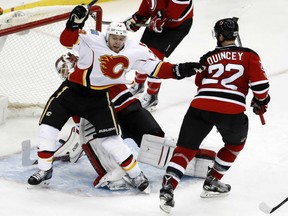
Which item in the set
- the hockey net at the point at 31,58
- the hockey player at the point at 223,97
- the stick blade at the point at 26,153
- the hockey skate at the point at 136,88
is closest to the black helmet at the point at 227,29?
the hockey player at the point at 223,97

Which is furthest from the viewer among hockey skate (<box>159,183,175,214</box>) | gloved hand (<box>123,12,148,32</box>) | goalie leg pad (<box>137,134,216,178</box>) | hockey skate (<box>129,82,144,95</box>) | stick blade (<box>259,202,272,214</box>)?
hockey skate (<box>129,82,144,95</box>)

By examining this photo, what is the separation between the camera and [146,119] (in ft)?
13.6

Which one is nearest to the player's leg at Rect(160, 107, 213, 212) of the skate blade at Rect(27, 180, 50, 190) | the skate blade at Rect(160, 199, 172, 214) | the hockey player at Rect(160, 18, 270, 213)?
the hockey player at Rect(160, 18, 270, 213)

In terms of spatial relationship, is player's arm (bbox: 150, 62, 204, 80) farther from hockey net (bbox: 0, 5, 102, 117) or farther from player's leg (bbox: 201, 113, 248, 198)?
hockey net (bbox: 0, 5, 102, 117)

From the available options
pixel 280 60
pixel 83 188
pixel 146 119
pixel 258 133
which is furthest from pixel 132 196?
pixel 280 60

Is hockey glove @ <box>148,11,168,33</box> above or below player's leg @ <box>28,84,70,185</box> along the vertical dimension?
above

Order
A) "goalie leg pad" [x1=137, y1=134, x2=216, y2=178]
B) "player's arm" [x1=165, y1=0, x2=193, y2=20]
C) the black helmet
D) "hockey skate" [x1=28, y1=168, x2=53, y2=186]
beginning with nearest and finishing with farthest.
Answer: the black helmet
"hockey skate" [x1=28, y1=168, x2=53, y2=186]
"goalie leg pad" [x1=137, y1=134, x2=216, y2=178]
"player's arm" [x1=165, y1=0, x2=193, y2=20]

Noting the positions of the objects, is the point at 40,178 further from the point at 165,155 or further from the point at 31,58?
the point at 31,58

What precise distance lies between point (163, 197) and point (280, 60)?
9.68 feet

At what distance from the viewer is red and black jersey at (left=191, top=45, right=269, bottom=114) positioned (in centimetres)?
355

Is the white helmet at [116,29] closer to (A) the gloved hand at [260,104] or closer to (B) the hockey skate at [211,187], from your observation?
(A) the gloved hand at [260,104]

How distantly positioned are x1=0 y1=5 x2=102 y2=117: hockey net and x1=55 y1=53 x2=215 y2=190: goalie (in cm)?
73

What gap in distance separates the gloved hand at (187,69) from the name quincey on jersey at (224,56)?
0.05m

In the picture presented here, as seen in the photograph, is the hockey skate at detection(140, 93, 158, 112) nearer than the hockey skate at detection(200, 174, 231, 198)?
No
